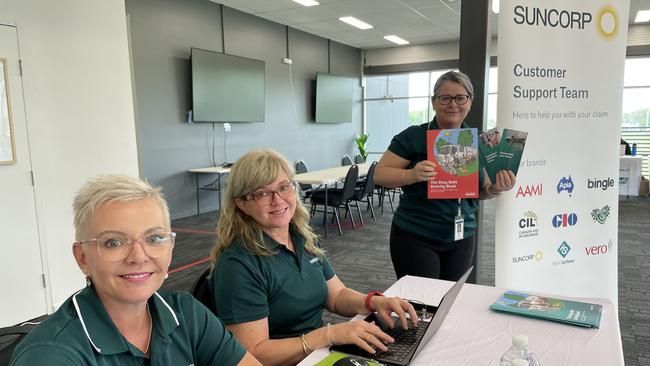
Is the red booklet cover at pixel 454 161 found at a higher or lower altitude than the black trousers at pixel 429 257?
higher

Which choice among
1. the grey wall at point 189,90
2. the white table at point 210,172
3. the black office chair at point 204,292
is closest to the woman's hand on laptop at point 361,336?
the black office chair at point 204,292

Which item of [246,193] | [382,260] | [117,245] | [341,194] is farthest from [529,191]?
[341,194]

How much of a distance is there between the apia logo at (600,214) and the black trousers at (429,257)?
0.96 m

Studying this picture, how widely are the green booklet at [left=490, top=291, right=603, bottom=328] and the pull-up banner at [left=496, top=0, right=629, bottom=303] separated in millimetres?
868

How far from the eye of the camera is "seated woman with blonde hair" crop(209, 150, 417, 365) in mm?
1318

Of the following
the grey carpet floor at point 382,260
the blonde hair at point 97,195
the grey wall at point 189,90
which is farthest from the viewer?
the grey wall at point 189,90

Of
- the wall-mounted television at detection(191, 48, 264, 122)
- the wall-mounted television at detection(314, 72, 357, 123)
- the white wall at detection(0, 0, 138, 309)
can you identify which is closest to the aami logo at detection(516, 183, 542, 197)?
the white wall at detection(0, 0, 138, 309)

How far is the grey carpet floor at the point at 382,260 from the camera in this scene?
10.1ft

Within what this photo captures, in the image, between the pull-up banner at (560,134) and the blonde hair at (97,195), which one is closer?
the blonde hair at (97,195)

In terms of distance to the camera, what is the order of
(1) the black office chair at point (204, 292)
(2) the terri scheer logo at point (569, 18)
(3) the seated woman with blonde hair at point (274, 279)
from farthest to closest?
(2) the terri scheer logo at point (569, 18) < (1) the black office chair at point (204, 292) < (3) the seated woman with blonde hair at point (274, 279)

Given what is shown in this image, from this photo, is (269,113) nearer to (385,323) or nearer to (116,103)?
(116,103)

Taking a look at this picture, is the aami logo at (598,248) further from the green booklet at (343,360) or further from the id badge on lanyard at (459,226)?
the green booklet at (343,360)

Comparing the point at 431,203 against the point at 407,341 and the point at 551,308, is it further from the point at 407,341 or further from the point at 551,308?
the point at 407,341

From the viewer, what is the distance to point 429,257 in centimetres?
205
